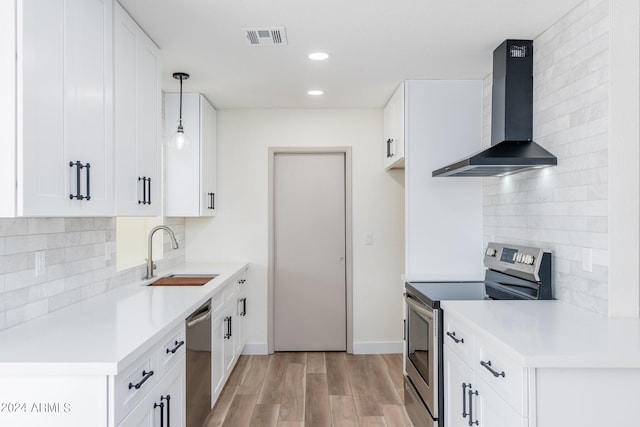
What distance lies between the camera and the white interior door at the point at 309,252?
445cm

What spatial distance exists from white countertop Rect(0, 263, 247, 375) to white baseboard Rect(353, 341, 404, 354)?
204 centimetres

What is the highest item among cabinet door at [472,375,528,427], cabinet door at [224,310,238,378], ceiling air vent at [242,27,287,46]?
ceiling air vent at [242,27,287,46]

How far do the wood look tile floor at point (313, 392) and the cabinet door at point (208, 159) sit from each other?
1.48 metres

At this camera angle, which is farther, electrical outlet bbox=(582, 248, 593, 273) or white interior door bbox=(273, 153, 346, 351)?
white interior door bbox=(273, 153, 346, 351)

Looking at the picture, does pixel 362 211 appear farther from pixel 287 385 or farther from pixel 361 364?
pixel 287 385

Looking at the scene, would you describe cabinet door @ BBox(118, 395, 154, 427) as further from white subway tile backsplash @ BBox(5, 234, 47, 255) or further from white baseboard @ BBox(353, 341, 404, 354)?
white baseboard @ BBox(353, 341, 404, 354)

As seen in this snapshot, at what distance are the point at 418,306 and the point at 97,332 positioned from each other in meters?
1.82

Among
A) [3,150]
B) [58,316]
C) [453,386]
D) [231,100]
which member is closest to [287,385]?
[453,386]

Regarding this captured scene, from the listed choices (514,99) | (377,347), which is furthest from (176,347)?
(377,347)

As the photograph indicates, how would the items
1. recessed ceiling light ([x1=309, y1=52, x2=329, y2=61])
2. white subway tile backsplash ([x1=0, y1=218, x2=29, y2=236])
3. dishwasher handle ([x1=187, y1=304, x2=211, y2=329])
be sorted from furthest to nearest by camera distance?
recessed ceiling light ([x1=309, y1=52, x2=329, y2=61]) < dishwasher handle ([x1=187, y1=304, x2=211, y2=329]) < white subway tile backsplash ([x1=0, y1=218, x2=29, y2=236])

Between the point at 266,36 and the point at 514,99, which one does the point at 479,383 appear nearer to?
the point at 514,99

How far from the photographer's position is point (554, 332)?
1797 mm

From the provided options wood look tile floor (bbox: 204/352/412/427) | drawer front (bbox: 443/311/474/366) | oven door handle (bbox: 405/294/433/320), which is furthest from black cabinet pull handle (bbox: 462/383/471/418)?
wood look tile floor (bbox: 204/352/412/427)

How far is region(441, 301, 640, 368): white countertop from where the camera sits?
152 cm
